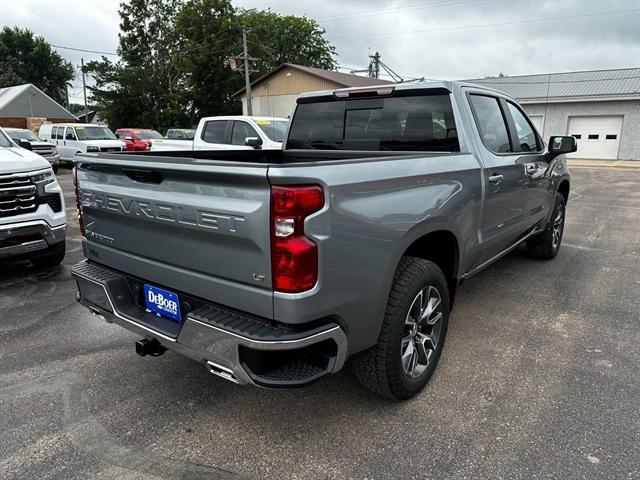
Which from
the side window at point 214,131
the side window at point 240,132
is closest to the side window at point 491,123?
the side window at point 240,132

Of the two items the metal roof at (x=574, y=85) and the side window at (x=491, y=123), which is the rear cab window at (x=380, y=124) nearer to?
the side window at (x=491, y=123)

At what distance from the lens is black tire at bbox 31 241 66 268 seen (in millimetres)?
5238

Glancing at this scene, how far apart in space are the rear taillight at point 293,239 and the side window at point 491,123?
2154mm

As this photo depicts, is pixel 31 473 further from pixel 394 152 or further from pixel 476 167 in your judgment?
pixel 476 167

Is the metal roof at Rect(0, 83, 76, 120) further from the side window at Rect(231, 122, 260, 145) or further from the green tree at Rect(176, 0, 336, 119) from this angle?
the side window at Rect(231, 122, 260, 145)

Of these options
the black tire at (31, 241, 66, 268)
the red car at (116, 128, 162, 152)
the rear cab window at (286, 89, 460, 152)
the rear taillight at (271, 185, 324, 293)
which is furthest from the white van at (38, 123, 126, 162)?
the rear taillight at (271, 185, 324, 293)

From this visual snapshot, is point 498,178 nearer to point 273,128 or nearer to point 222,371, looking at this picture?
point 222,371

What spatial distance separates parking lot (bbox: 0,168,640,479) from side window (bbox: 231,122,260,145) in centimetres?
734

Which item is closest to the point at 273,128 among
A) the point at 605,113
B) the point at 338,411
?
the point at 338,411

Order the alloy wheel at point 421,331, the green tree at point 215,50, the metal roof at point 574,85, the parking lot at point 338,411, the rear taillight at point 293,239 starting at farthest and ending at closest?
the green tree at point 215,50 → the metal roof at point 574,85 → the alloy wheel at point 421,331 → the parking lot at point 338,411 → the rear taillight at point 293,239

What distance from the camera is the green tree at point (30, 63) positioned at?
52.8 meters

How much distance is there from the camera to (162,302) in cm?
259

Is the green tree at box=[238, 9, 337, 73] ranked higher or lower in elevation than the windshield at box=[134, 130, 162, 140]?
higher

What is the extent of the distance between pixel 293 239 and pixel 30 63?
220 feet
